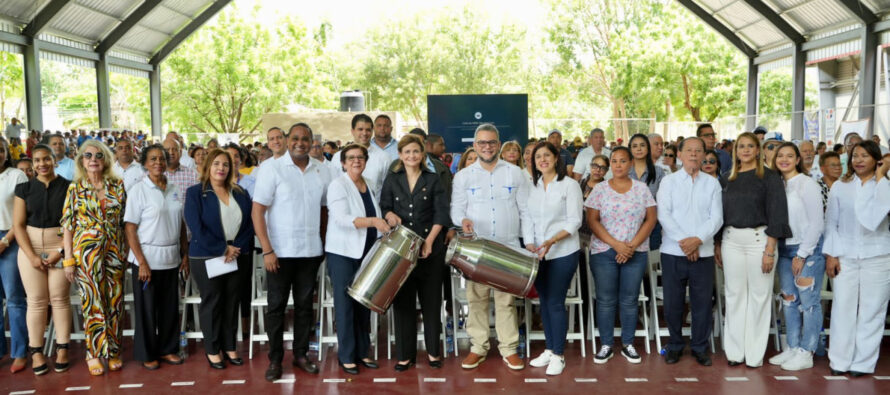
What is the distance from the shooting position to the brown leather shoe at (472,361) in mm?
5285

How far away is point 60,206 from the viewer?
204 inches

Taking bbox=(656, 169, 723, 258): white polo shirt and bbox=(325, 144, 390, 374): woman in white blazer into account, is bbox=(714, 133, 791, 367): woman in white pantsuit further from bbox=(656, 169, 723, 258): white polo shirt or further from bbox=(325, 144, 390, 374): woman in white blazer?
bbox=(325, 144, 390, 374): woman in white blazer

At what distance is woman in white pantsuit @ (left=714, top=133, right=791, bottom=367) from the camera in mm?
5007

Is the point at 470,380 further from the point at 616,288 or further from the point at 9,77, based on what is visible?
the point at 9,77

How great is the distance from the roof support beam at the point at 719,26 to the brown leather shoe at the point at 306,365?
23.0 m

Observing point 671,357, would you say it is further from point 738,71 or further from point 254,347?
point 738,71

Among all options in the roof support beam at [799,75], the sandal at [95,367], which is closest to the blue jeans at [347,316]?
the sandal at [95,367]

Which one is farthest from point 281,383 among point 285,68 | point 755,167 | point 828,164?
point 285,68

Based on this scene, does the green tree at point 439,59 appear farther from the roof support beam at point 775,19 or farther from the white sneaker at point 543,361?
the white sneaker at point 543,361

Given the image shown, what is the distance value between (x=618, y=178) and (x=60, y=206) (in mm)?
3980

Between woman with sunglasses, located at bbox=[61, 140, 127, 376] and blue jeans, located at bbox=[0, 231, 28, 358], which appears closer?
woman with sunglasses, located at bbox=[61, 140, 127, 376]

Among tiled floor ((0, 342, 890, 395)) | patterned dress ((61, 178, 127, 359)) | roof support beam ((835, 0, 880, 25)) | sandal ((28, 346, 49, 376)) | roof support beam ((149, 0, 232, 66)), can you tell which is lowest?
tiled floor ((0, 342, 890, 395))

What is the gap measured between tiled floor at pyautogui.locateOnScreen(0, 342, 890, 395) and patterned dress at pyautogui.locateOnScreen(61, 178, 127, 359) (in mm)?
329

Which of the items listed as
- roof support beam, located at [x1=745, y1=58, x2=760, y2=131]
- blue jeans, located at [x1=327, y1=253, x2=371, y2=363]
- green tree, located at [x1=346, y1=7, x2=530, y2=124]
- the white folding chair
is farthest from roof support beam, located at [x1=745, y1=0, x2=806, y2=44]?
blue jeans, located at [x1=327, y1=253, x2=371, y2=363]
